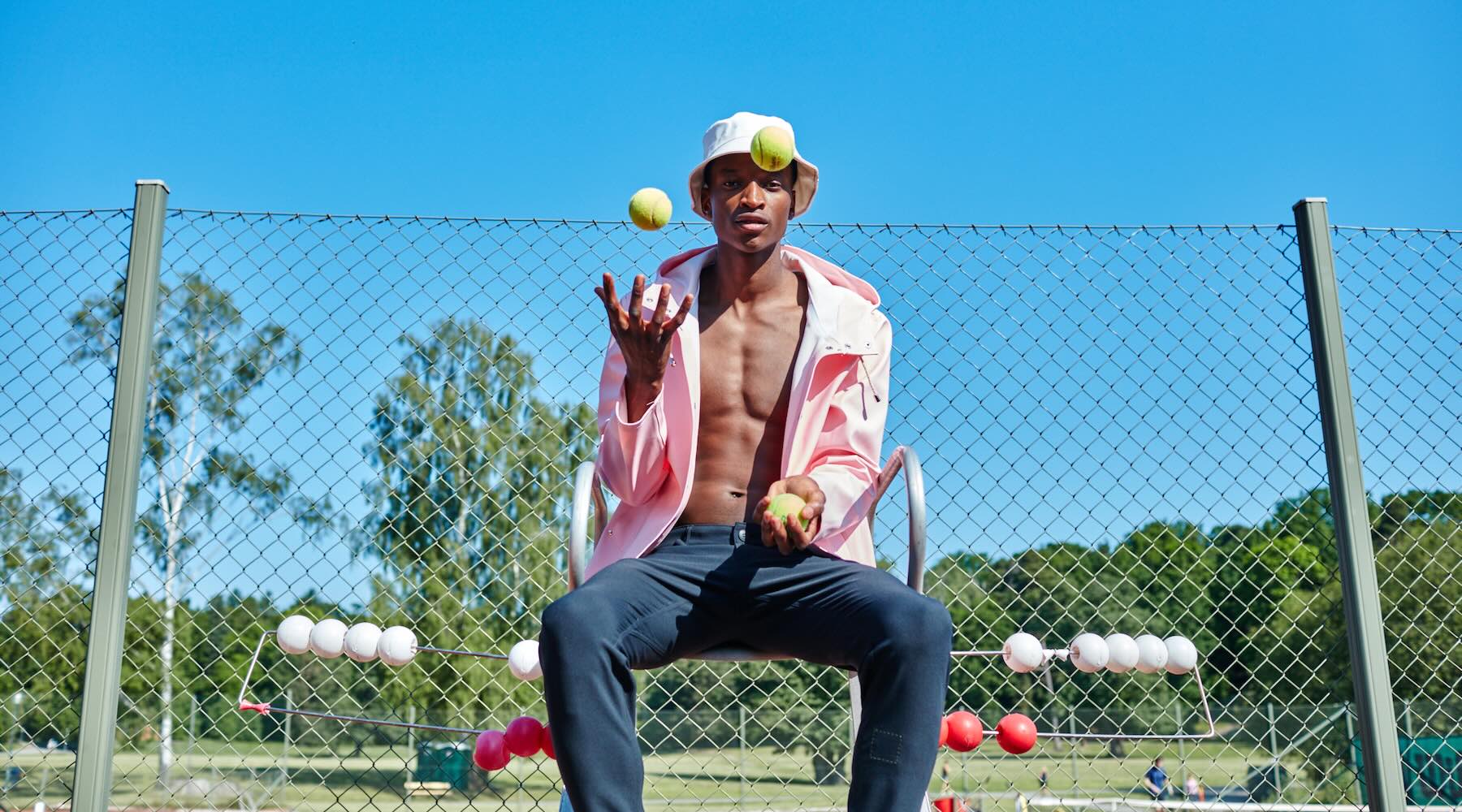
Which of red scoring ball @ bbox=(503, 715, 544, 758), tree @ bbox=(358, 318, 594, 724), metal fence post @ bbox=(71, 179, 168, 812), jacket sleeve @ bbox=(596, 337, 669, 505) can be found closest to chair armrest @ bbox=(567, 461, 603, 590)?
jacket sleeve @ bbox=(596, 337, 669, 505)

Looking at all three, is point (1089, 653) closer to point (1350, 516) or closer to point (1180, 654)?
point (1180, 654)

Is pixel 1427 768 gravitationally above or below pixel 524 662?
below

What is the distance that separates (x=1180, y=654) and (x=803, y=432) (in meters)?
1.34

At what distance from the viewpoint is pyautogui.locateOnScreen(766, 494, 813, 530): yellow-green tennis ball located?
1800mm

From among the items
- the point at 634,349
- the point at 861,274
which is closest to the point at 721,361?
the point at 634,349

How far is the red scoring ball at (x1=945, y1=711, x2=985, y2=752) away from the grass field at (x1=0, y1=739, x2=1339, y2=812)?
709 millimetres

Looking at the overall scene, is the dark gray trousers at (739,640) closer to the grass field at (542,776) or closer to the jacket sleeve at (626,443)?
the jacket sleeve at (626,443)

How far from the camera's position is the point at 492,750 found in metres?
2.46

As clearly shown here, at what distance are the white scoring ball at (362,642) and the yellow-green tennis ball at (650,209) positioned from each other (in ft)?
3.82

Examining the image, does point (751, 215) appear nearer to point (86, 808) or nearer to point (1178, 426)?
point (1178, 426)

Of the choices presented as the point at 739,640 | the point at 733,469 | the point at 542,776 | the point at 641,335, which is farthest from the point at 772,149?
the point at 542,776

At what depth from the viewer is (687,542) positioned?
2029mm

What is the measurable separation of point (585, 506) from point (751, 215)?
0.69 metres

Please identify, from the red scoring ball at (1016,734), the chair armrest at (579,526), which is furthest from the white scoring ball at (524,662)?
the red scoring ball at (1016,734)
